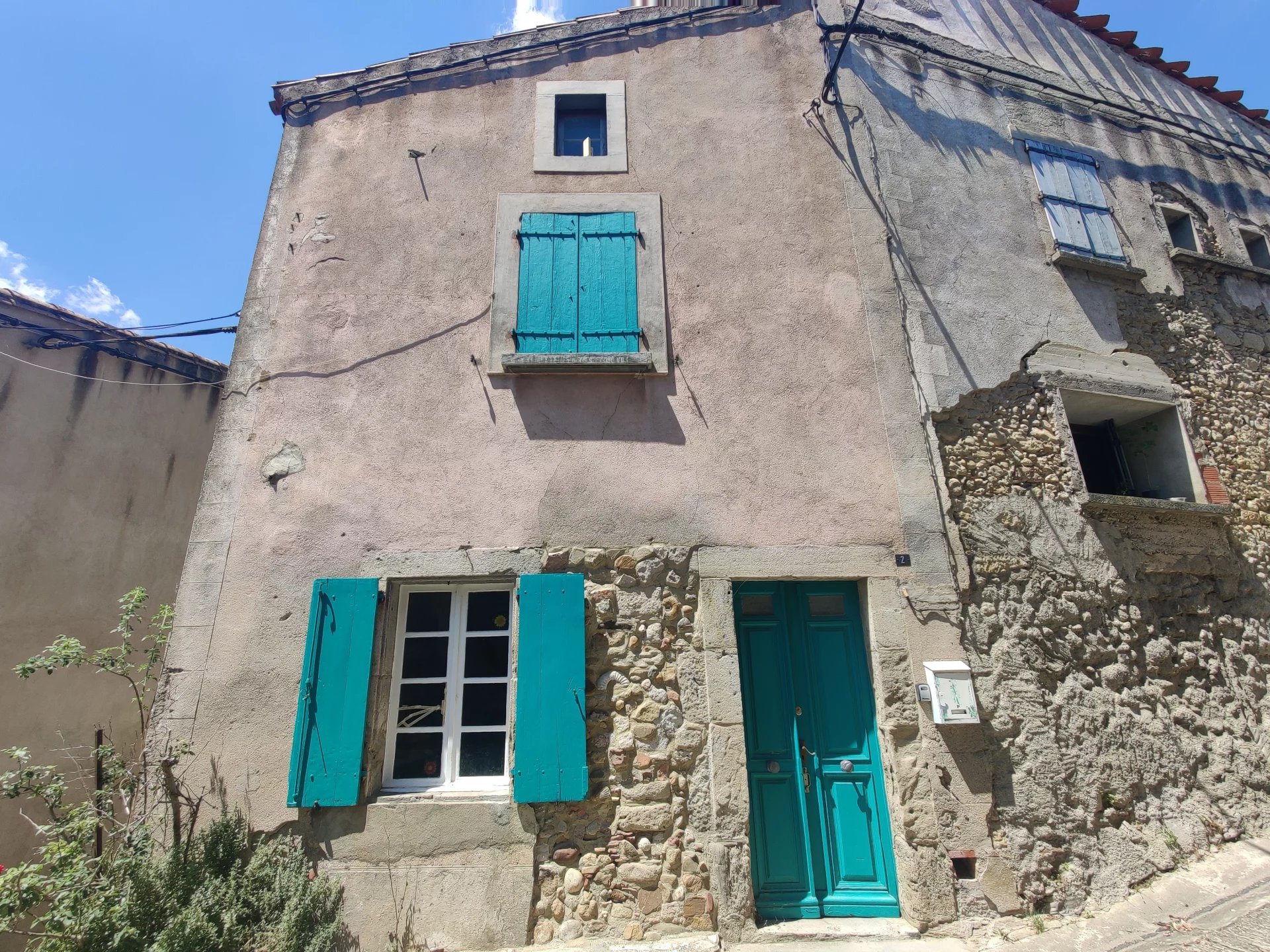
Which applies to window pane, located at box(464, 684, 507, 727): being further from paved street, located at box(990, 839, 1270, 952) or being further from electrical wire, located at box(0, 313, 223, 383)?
electrical wire, located at box(0, 313, 223, 383)

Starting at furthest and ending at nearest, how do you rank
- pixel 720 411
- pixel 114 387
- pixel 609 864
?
pixel 114 387
pixel 720 411
pixel 609 864

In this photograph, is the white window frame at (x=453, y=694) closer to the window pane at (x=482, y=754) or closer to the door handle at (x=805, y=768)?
the window pane at (x=482, y=754)

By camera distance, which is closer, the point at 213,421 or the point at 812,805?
the point at 812,805

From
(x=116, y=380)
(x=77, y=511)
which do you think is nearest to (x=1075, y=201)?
(x=116, y=380)

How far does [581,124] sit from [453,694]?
4.60 meters

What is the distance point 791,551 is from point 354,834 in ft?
9.82

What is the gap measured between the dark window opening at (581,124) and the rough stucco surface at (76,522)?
476 cm

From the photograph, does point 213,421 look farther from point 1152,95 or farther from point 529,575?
point 1152,95

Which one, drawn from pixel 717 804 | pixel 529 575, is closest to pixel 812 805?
pixel 717 804

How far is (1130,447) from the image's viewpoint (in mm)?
5438

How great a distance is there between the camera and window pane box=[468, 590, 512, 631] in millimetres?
4074

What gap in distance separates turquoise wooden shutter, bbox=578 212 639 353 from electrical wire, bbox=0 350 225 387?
10.8 feet

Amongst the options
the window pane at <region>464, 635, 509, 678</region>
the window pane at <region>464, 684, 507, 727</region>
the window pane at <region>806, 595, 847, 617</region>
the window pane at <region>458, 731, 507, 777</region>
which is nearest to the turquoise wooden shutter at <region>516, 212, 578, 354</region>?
the window pane at <region>464, 635, 509, 678</region>

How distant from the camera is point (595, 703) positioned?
3822mm
